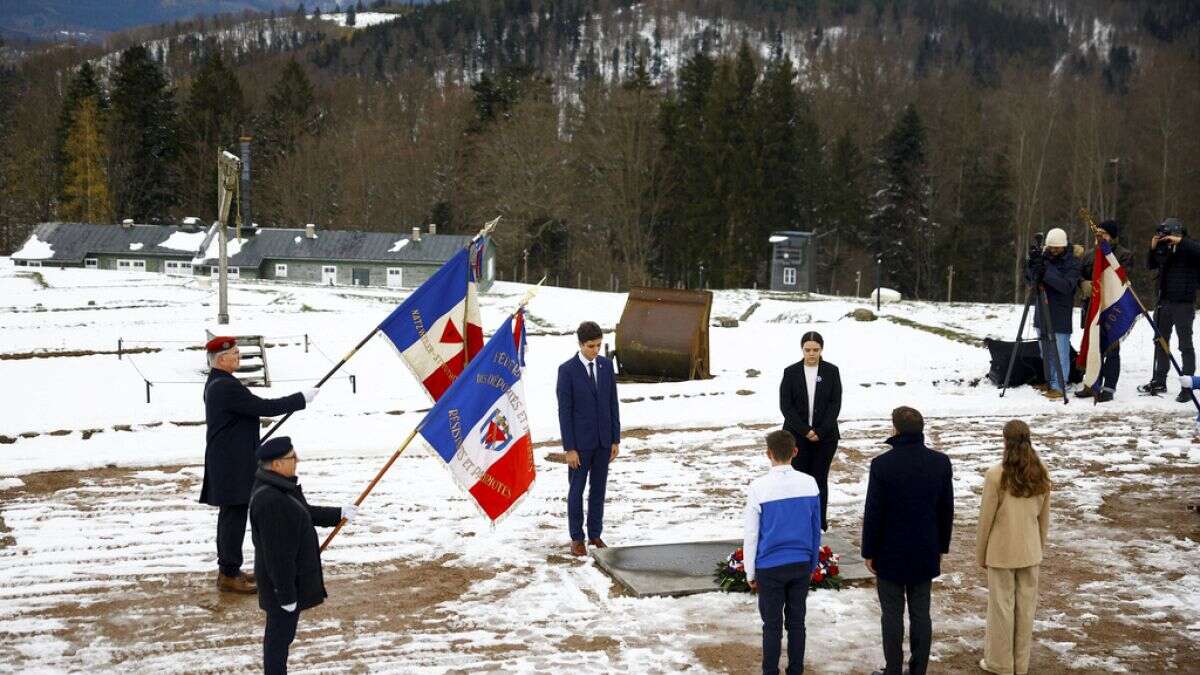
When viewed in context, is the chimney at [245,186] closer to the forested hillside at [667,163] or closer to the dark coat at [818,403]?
the forested hillside at [667,163]

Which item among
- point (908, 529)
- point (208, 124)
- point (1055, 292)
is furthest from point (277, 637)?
point (208, 124)

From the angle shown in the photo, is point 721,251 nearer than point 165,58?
Yes

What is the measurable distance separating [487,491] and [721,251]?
55624 millimetres

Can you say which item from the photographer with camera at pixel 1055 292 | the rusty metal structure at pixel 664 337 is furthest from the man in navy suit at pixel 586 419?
the rusty metal structure at pixel 664 337

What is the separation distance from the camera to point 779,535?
6664 mm

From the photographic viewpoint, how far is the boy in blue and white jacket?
6.68 m

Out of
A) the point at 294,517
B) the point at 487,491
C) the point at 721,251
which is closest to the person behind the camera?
the point at 294,517

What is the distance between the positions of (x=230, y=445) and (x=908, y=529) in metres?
4.81

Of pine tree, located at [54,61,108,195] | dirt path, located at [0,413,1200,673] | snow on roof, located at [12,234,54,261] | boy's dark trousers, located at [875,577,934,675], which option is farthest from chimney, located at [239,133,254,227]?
boy's dark trousers, located at [875,577,934,675]

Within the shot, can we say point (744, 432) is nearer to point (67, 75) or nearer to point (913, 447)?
point (913, 447)

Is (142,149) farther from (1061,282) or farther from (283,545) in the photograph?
(283,545)

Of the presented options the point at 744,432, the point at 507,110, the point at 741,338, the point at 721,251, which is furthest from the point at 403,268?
the point at 744,432

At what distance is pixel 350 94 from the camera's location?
10369 centimetres

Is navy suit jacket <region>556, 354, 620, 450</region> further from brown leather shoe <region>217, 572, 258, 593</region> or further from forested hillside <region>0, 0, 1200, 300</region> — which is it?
forested hillside <region>0, 0, 1200, 300</region>
